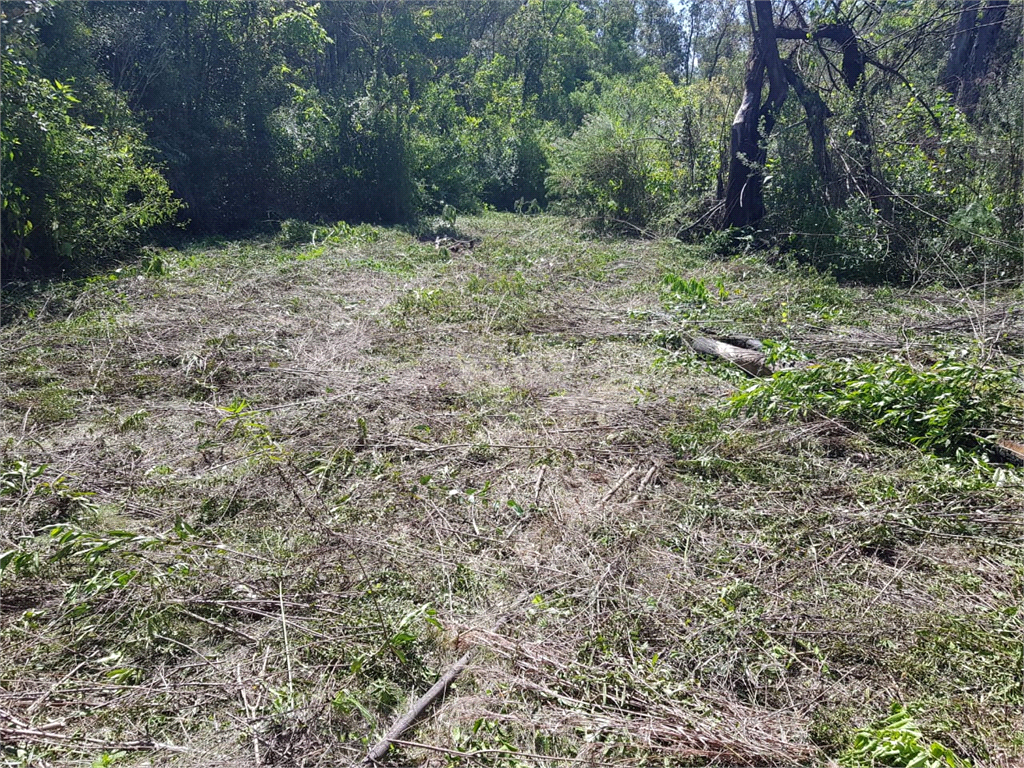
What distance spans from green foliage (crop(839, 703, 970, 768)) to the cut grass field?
26 millimetres

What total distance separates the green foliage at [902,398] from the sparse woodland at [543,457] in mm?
19

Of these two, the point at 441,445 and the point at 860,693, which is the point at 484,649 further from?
the point at 441,445

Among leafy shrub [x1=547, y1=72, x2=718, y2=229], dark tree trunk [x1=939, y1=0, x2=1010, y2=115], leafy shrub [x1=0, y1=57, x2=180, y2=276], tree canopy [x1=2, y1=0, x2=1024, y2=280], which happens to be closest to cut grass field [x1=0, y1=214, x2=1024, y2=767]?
leafy shrub [x1=0, y1=57, x2=180, y2=276]

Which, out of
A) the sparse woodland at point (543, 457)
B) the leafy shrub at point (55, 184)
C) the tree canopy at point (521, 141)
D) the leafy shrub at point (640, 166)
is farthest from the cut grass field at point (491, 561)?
the leafy shrub at point (640, 166)

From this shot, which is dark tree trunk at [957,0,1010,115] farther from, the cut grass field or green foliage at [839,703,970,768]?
green foliage at [839,703,970,768]

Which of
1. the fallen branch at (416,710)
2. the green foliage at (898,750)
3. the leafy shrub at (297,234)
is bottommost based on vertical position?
the fallen branch at (416,710)

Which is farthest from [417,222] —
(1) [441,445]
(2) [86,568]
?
(2) [86,568]

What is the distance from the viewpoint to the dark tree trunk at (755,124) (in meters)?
8.49

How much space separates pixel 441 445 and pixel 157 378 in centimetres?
218

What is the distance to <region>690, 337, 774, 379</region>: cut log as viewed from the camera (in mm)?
4352

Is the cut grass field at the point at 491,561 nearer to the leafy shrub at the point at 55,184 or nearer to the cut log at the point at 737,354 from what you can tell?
the cut log at the point at 737,354

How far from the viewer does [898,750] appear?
5.41 ft

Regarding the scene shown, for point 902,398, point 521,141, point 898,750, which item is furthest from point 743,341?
point 521,141

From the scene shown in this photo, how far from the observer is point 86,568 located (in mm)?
2441
